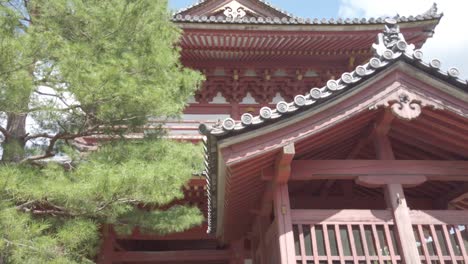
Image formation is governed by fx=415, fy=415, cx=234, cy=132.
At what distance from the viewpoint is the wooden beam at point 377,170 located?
4.77 meters

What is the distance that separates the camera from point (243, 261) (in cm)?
812

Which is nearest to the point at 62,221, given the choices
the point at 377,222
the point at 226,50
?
the point at 377,222

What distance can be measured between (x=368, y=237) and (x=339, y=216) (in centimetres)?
39

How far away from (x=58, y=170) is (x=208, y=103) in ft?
17.0

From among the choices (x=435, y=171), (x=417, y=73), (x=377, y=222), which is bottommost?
(x=377, y=222)

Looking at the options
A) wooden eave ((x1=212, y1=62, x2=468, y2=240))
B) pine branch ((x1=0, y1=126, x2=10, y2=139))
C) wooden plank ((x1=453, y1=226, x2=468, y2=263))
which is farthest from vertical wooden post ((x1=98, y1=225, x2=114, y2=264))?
wooden plank ((x1=453, y1=226, x2=468, y2=263))

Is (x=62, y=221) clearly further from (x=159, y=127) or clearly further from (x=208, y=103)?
(x=208, y=103)

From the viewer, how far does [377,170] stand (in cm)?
482

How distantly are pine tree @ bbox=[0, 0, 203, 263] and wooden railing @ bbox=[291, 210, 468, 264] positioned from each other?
1714 mm

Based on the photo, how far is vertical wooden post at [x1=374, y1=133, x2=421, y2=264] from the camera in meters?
4.36

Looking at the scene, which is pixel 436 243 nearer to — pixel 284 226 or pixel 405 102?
pixel 405 102

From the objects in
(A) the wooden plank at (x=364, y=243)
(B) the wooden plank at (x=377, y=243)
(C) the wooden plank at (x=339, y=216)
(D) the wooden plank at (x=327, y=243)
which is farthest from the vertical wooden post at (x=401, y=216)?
(D) the wooden plank at (x=327, y=243)

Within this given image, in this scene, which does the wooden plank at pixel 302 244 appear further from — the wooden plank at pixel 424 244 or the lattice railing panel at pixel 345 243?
the wooden plank at pixel 424 244

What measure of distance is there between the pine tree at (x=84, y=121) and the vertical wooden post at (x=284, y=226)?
1.31 m
